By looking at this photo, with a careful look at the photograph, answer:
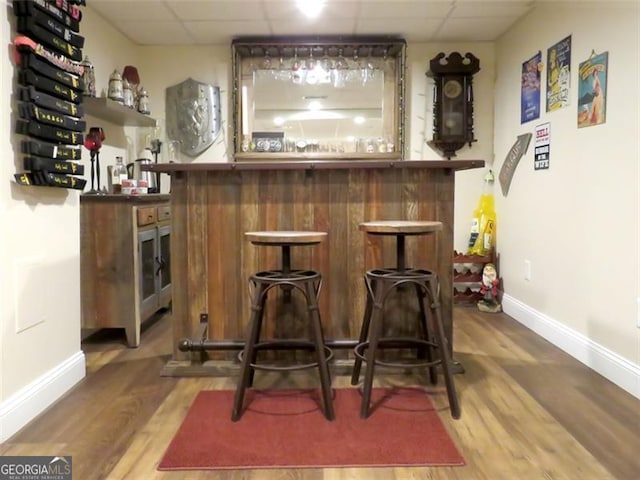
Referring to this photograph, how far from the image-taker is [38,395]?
1953 millimetres

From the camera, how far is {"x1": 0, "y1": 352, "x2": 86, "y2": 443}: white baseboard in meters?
1.76

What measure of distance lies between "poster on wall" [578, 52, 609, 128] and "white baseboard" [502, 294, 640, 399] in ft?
3.74

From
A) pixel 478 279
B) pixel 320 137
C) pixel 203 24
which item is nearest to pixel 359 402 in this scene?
pixel 478 279

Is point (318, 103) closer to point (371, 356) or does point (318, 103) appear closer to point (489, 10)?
point (489, 10)

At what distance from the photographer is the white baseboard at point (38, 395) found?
1764 mm

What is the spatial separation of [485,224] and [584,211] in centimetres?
136

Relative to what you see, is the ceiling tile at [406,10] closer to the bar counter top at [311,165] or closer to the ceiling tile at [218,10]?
the ceiling tile at [218,10]

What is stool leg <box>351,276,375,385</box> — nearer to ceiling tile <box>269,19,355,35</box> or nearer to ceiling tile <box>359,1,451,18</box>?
ceiling tile <box>359,1,451,18</box>

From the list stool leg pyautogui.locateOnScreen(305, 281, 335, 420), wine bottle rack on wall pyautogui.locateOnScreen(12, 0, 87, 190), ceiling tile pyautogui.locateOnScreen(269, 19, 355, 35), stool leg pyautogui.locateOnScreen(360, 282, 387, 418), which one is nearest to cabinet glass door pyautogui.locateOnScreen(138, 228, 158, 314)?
wine bottle rack on wall pyautogui.locateOnScreen(12, 0, 87, 190)

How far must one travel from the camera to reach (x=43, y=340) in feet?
6.63

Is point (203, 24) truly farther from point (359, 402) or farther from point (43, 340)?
point (359, 402)

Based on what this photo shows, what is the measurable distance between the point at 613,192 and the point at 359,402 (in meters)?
1.55

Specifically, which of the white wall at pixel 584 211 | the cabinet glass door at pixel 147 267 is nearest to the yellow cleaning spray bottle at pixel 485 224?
the white wall at pixel 584 211

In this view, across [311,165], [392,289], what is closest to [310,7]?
[311,165]
